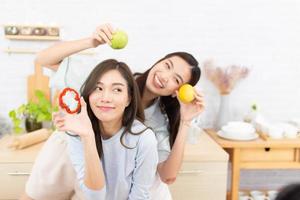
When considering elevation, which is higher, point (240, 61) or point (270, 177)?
point (240, 61)

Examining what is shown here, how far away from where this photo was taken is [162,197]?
4.67 feet

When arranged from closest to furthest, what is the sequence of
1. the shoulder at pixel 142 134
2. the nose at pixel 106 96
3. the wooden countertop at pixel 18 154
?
the nose at pixel 106 96
the shoulder at pixel 142 134
the wooden countertop at pixel 18 154

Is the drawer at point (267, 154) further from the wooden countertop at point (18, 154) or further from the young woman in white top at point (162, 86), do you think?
the wooden countertop at point (18, 154)

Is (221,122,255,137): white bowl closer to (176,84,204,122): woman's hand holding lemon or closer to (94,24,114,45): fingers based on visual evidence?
(176,84,204,122): woman's hand holding lemon

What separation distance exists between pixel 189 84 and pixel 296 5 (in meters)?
1.24

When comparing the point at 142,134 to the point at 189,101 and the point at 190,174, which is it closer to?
the point at 189,101

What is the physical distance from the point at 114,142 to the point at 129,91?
186mm

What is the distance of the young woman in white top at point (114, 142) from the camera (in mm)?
1088

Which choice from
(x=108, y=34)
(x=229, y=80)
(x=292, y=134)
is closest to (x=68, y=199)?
(x=108, y=34)

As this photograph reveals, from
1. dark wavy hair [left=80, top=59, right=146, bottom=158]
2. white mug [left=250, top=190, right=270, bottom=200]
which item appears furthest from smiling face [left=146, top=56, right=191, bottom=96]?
white mug [left=250, top=190, right=270, bottom=200]

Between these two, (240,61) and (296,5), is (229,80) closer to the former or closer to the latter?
(240,61)

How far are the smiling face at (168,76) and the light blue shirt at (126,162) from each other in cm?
15

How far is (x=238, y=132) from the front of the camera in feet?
6.11

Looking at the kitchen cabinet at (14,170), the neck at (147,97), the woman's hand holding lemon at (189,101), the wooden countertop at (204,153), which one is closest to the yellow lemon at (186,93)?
the woman's hand holding lemon at (189,101)
